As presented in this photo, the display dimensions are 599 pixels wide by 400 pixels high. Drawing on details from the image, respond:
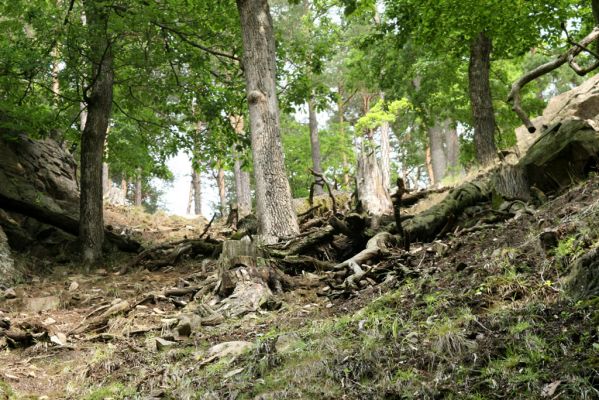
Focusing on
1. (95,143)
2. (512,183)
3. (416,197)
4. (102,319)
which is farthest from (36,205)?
(512,183)

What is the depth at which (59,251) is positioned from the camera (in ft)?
32.9

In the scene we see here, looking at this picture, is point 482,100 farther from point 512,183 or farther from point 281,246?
point 281,246

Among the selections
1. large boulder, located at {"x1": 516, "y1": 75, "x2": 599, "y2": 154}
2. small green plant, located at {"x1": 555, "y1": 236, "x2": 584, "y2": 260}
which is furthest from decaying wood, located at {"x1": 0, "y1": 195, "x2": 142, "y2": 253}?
small green plant, located at {"x1": 555, "y1": 236, "x2": 584, "y2": 260}

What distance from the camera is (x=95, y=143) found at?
1036 cm

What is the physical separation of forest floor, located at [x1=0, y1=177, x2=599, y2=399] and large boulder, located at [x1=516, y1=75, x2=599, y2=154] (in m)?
4.66

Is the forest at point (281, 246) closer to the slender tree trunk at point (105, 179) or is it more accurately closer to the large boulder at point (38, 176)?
the large boulder at point (38, 176)

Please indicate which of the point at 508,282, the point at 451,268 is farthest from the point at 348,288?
the point at 508,282

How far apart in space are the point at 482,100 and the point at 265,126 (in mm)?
5804

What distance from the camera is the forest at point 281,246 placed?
3426mm

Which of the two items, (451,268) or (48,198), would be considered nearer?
(451,268)

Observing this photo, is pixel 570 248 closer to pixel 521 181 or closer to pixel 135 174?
pixel 521 181

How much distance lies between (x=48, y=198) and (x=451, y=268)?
9108 mm

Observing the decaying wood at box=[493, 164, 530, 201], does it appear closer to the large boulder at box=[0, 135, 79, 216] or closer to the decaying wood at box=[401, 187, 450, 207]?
the decaying wood at box=[401, 187, 450, 207]

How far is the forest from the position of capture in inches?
135
